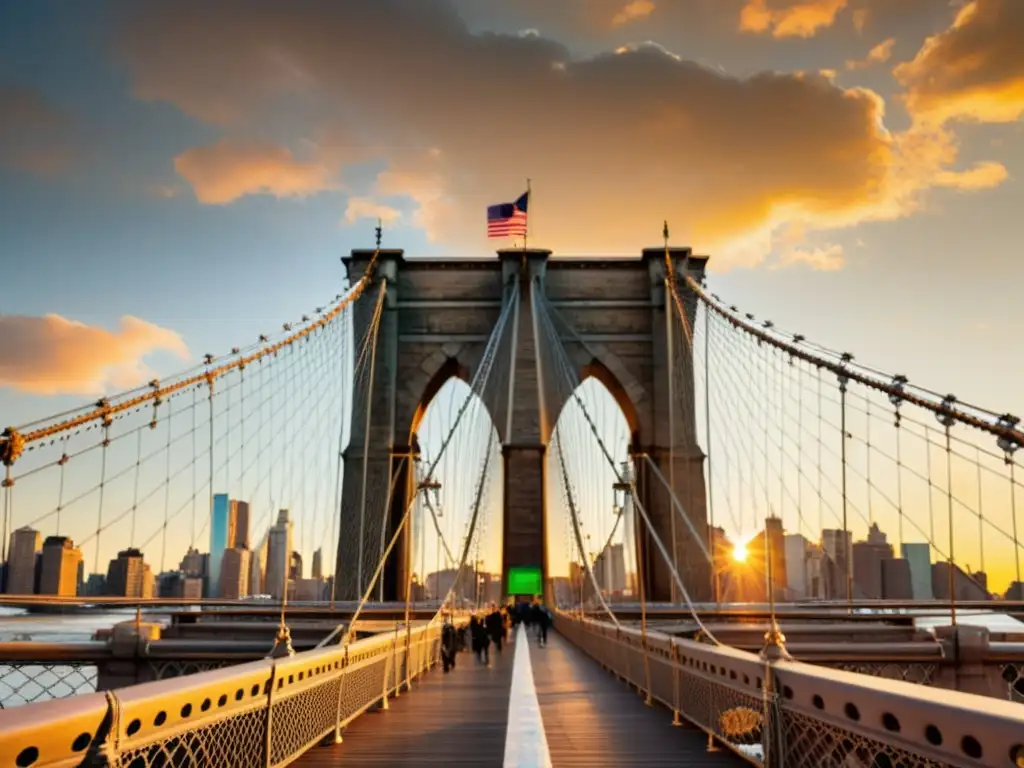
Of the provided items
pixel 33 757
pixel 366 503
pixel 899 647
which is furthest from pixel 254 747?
pixel 366 503

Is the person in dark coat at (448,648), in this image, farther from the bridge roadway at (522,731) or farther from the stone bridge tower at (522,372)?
the stone bridge tower at (522,372)

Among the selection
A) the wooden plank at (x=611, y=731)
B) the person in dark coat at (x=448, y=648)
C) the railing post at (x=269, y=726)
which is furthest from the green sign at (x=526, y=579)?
Answer: the railing post at (x=269, y=726)

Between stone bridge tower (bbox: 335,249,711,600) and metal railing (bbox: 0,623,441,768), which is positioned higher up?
stone bridge tower (bbox: 335,249,711,600)

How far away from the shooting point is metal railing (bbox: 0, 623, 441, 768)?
10.8 feet

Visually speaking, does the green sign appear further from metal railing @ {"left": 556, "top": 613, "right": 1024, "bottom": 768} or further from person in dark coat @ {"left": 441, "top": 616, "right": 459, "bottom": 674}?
metal railing @ {"left": 556, "top": 613, "right": 1024, "bottom": 768}

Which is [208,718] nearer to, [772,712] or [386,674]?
[772,712]

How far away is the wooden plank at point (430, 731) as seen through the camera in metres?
7.40

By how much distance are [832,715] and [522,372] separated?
3650cm

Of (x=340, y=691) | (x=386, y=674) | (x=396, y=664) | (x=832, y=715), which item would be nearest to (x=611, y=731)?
(x=340, y=691)

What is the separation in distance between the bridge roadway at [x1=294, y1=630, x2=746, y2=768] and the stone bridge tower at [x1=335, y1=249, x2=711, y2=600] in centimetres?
2623

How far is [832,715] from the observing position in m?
4.32

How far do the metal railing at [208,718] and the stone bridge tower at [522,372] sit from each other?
1183 inches

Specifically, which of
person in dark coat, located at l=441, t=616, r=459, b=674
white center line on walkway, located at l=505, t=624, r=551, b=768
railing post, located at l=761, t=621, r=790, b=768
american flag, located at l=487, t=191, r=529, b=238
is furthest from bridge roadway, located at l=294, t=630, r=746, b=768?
american flag, located at l=487, t=191, r=529, b=238

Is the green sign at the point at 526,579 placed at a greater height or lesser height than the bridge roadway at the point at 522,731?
greater
